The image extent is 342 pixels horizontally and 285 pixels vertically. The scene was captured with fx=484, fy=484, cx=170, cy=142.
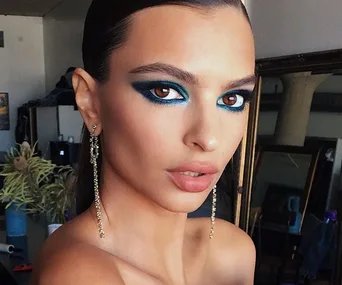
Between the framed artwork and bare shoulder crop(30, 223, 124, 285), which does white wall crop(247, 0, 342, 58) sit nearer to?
bare shoulder crop(30, 223, 124, 285)

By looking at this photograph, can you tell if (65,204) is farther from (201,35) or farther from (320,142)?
(201,35)

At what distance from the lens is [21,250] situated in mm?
1775

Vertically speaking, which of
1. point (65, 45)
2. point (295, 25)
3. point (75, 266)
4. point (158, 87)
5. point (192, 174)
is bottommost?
point (75, 266)

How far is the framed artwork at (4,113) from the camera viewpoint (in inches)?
151

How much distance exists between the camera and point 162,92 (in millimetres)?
562

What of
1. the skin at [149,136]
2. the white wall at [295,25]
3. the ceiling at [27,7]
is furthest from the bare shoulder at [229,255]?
the ceiling at [27,7]

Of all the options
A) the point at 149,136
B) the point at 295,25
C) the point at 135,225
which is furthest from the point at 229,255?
the point at 295,25

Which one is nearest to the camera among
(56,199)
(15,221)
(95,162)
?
(95,162)

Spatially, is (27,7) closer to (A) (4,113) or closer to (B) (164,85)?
(A) (4,113)

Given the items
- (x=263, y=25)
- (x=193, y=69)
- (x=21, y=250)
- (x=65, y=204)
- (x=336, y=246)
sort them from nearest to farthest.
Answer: (x=193, y=69) → (x=336, y=246) → (x=263, y=25) → (x=65, y=204) → (x=21, y=250)

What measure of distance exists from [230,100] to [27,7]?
3.25 metres

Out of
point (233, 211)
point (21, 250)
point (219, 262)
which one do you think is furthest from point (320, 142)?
point (21, 250)

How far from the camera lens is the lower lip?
58cm

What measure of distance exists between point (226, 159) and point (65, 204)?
39.6 inches
